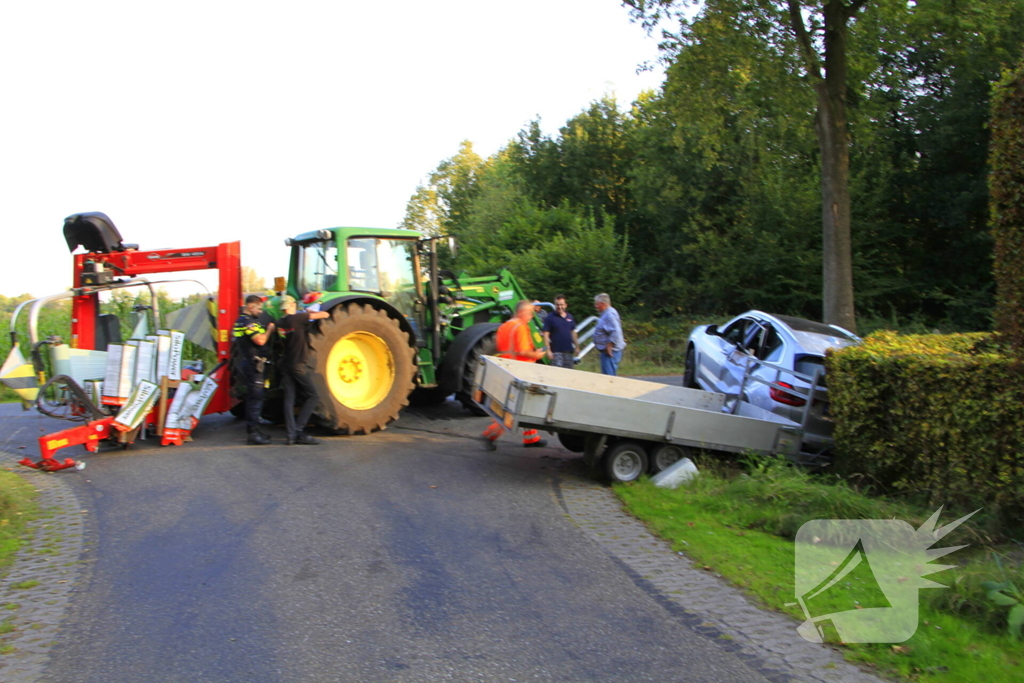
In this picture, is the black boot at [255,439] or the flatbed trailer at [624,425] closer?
the flatbed trailer at [624,425]

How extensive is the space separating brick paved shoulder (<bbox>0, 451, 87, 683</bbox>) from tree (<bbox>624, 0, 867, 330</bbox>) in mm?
13129

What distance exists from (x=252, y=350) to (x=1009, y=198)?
761cm

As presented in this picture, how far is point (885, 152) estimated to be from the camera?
21281 mm

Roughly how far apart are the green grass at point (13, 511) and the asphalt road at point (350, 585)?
470 millimetres

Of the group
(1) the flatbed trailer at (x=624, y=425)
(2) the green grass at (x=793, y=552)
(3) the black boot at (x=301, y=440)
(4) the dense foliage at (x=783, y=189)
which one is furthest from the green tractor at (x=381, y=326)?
(4) the dense foliage at (x=783, y=189)

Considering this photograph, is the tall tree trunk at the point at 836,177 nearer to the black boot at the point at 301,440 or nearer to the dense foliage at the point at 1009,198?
the dense foliage at the point at 1009,198

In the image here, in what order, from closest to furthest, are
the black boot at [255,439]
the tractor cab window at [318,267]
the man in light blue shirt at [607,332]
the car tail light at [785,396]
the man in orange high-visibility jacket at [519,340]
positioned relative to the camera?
the car tail light at [785,396], the black boot at [255,439], the man in orange high-visibility jacket at [519,340], the tractor cab window at [318,267], the man in light blue shirt at [607,332]

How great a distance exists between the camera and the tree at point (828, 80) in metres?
15.2

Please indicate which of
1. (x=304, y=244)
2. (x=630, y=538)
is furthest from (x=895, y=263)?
(x=630, y=538)

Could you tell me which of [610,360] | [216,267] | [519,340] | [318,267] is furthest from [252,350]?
[610,360]

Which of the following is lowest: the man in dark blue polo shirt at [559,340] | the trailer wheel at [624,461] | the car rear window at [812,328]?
the trailer wheel at [624,461]

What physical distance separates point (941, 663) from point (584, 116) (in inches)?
1083

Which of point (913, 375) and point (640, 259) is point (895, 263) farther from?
point (913, 375)

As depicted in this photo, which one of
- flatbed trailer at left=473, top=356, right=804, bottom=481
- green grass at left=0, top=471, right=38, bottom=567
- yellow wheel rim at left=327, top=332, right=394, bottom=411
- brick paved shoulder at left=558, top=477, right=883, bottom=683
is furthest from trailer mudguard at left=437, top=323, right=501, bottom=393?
green grass at left=0, top=471, right=38, bottom=567
